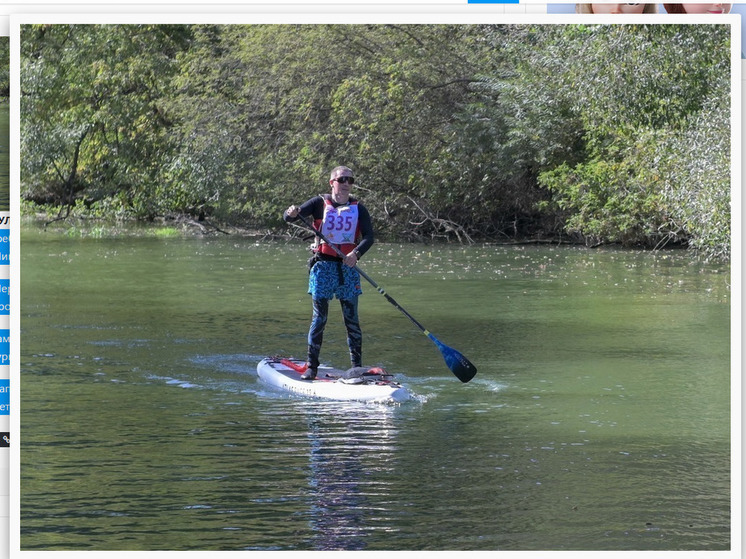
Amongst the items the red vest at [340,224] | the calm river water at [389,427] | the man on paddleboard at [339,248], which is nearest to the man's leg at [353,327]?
the man on paddleboard at [339,248]

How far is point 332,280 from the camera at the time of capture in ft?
27.9

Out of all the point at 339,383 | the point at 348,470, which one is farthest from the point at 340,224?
the point at 348,470

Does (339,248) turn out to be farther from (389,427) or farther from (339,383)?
(389,427)

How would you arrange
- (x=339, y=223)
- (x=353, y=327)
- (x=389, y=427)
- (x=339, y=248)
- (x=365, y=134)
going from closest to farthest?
(x=389, y=427)
(x=339, y=223)
(x=339, y=248)
(x=353, y=327)
(x=365, y=134)

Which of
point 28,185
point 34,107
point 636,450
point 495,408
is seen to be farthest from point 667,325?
point 28,185

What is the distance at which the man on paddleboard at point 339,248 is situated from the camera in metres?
8.27

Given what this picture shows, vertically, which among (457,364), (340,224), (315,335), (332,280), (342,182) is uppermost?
(342,182)

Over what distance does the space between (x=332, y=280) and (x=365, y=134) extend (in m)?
8.39

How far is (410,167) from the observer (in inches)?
697

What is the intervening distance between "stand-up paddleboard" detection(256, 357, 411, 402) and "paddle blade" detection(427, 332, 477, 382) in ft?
1.23

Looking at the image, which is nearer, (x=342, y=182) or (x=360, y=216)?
(x=342, y=182)

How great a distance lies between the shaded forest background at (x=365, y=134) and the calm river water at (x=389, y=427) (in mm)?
2158

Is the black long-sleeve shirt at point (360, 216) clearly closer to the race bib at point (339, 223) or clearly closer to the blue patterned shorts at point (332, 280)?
the race bib at point (339, 223)
